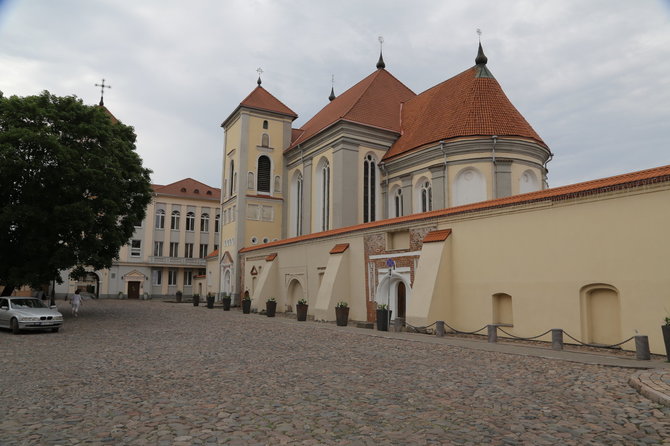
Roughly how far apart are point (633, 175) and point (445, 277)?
22.0 ft

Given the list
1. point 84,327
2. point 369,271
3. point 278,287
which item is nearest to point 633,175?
point 369,271

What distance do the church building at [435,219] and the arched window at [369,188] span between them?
0.10 metres

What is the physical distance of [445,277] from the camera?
17031 mm

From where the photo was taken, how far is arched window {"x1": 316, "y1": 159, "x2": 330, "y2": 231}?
34062mm

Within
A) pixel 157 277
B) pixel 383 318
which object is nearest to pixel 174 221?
pixel 157 277

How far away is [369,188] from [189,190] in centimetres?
3310

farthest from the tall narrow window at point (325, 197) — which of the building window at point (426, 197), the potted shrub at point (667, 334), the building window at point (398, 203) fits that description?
the potted shrub at point (667, 334)

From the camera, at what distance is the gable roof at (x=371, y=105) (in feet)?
110

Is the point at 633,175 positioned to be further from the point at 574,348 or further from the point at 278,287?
the point at 278,287

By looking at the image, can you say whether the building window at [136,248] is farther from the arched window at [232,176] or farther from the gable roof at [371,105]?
the gable roof at [371,105]

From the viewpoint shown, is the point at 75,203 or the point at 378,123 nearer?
the point at 75,203

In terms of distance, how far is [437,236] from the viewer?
17516 millimetres

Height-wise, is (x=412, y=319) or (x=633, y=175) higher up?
(x=633, y=175)

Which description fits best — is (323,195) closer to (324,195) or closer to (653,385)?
(324,195)
